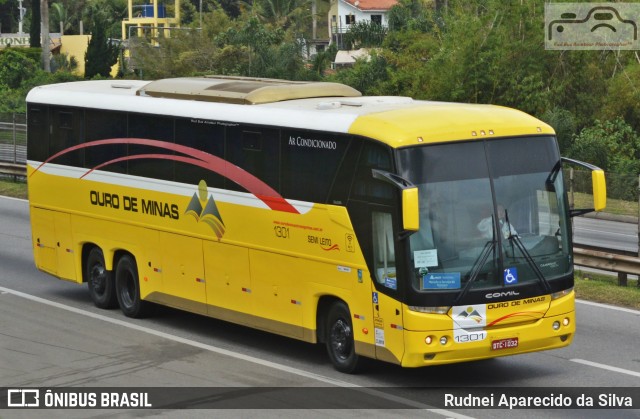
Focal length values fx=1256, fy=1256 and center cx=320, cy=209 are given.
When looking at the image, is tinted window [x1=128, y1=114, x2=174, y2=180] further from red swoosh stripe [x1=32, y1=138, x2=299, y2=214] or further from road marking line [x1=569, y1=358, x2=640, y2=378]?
road marking line [x1=569, y1=358, x2=640, y2=378]

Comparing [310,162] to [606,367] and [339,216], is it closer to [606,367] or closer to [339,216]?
[339,216]

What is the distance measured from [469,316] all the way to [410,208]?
152 cm

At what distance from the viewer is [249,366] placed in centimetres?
1525

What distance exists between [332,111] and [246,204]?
179 centimetres

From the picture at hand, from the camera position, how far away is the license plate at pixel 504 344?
13570 mm

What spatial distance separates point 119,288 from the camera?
1897 centimetres

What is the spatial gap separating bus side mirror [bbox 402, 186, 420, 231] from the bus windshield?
22.1 inches

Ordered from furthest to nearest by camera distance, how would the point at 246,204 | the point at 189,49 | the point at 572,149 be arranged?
the point at 189,49, the point at 572,149, the point at 246,204

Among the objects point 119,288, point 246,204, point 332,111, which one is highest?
point 332,111

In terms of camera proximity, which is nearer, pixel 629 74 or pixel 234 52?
pixel 629 74

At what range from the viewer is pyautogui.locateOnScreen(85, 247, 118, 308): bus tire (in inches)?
755

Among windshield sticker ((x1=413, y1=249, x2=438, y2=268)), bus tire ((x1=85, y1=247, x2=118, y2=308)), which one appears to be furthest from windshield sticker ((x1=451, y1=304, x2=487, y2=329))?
bus tire ((x1=85, y1=247, x2=118, y2=308))

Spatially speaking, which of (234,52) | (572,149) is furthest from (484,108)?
(234,52)

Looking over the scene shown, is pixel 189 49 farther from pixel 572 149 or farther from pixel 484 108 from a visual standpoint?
pixel 484 108
